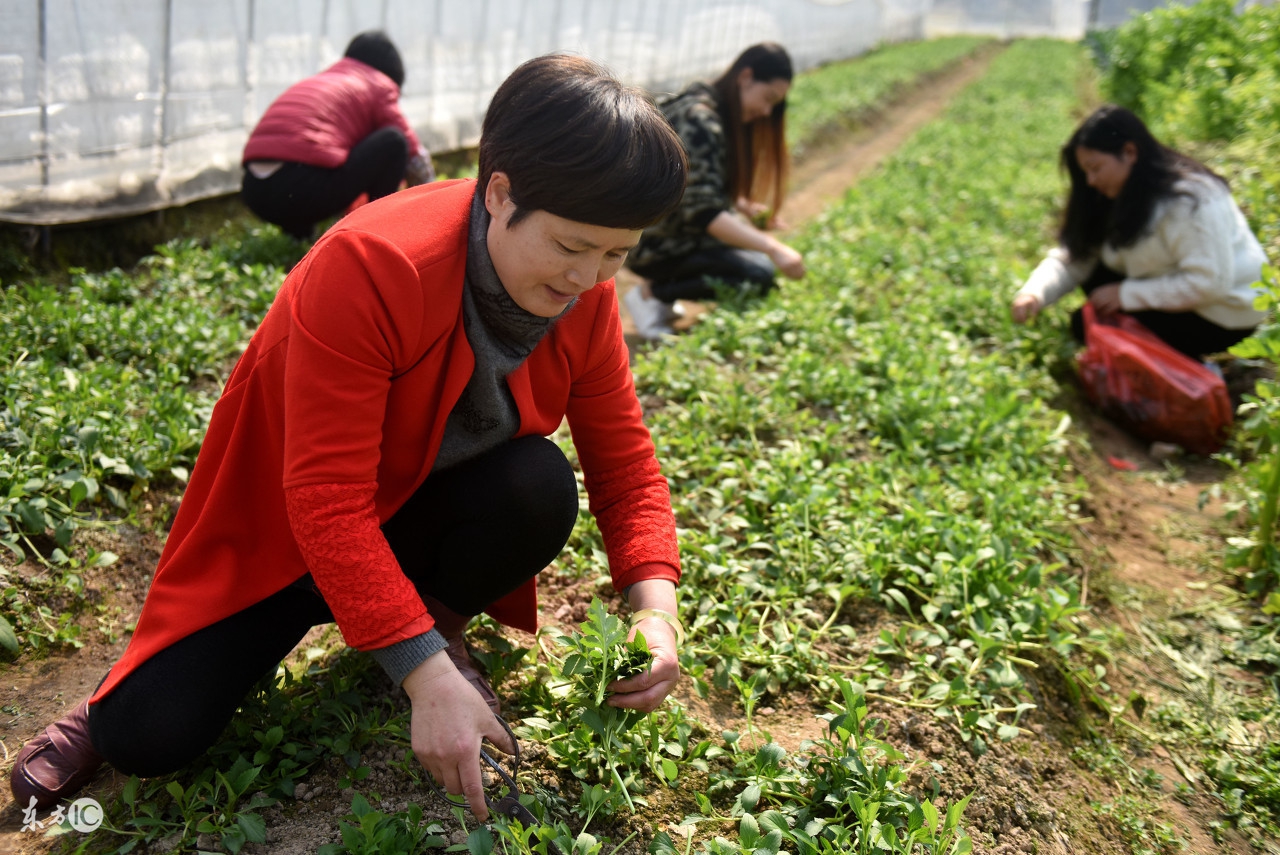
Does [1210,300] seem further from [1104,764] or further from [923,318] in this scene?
[1104,764]

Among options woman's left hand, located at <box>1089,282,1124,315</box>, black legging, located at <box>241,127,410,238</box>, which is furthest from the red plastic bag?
black legging, located at <box>241,127,410,238</box>

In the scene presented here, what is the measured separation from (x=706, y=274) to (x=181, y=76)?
259cm

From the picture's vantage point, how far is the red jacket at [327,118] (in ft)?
13.6

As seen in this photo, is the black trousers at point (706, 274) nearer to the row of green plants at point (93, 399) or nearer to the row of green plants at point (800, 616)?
the row of green plants at point (800, 616)

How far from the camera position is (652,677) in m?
1.59

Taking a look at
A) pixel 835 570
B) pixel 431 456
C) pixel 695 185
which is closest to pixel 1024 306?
pixel 695 185

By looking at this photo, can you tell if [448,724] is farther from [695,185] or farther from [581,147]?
[695,185]

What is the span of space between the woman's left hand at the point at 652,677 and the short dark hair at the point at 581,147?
0.67 meters

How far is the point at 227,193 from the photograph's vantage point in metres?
4.89

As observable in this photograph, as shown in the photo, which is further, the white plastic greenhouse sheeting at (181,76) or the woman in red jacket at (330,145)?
the woman in red jacket at (330,145)

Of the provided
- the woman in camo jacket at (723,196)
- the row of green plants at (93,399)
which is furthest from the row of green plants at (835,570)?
the row of green plants at (93,399)

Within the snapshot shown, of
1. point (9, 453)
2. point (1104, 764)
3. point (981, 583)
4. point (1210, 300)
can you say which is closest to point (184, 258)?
point (9, 453)

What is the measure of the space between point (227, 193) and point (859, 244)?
3.36 metres

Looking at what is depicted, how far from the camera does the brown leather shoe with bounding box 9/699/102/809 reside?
64.7 inches
